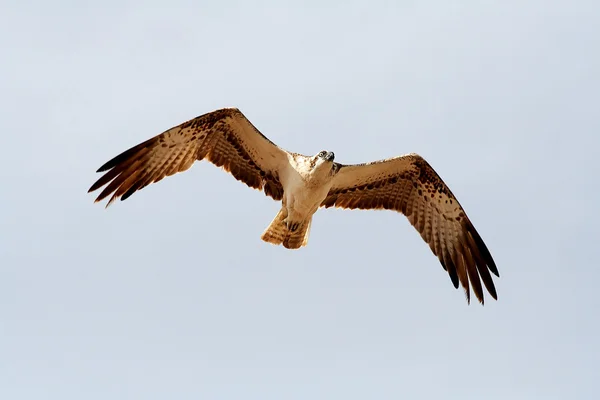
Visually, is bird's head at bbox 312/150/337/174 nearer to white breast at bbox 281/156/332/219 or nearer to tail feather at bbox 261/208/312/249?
white breast at bbox 281/156/332/219

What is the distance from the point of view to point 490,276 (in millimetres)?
17688

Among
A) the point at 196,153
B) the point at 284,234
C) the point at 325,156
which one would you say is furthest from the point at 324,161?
the point at 196,153

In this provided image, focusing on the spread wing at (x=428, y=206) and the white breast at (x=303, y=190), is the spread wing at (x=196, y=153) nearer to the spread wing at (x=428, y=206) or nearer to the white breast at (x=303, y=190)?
the white breast at (x=303, y=190)

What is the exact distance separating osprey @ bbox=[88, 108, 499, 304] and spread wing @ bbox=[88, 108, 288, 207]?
0.01 meters

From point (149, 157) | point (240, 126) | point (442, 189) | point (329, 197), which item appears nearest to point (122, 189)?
point (149, 157)

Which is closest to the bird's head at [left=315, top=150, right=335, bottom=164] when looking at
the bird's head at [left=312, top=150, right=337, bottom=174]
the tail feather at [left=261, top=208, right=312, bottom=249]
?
the bird's head at [left=312, top=150, right=337, bottom=174]

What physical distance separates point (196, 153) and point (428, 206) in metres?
3.55

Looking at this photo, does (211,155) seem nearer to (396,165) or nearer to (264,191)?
(264,191)

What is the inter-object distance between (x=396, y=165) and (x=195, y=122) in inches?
116

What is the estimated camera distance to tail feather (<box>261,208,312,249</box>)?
671 inches

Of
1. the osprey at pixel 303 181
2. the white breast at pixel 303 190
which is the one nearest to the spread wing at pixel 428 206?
the osprey at pixel 303 181

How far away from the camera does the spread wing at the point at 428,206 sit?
1745 cm

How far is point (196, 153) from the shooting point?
55.3ft

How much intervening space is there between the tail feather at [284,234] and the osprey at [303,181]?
1cm
